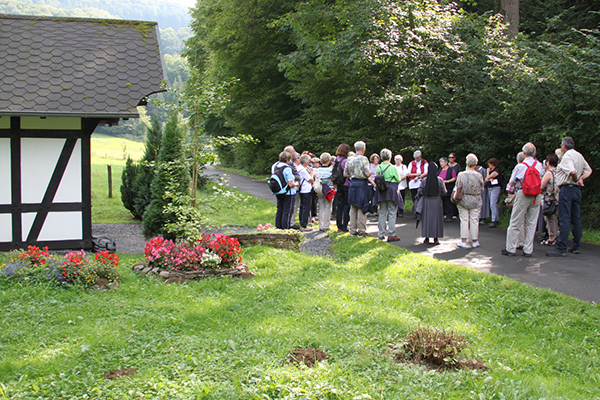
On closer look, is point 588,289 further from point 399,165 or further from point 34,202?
point 34,202

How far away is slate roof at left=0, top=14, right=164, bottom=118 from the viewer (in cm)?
880

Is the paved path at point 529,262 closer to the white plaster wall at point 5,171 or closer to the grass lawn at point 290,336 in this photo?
the grass lawn at point 290,336

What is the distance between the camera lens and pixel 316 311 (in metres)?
5.98

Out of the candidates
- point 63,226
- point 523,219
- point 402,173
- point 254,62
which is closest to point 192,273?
point 63,226

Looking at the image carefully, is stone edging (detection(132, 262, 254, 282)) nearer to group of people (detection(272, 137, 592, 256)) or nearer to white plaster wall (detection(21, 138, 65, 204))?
white plaster wall (detection(21, 138, 65, 204))

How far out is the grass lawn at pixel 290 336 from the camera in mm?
4055

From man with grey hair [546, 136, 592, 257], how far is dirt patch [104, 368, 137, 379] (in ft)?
27.2

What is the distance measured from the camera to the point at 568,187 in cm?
956

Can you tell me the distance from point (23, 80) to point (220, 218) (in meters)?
7.22

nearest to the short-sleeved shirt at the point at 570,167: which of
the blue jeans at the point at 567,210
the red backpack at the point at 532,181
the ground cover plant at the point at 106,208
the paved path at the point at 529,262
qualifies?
the blue jeans at the point at 567,210

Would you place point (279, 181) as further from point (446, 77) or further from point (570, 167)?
point (446, 77)

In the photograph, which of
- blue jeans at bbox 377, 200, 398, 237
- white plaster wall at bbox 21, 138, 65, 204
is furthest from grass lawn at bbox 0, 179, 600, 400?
blue jeans at bbox 377, 200, 398, 237

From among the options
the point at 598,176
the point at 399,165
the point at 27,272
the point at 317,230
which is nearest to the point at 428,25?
the point at 399,165

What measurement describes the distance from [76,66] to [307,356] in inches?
309
